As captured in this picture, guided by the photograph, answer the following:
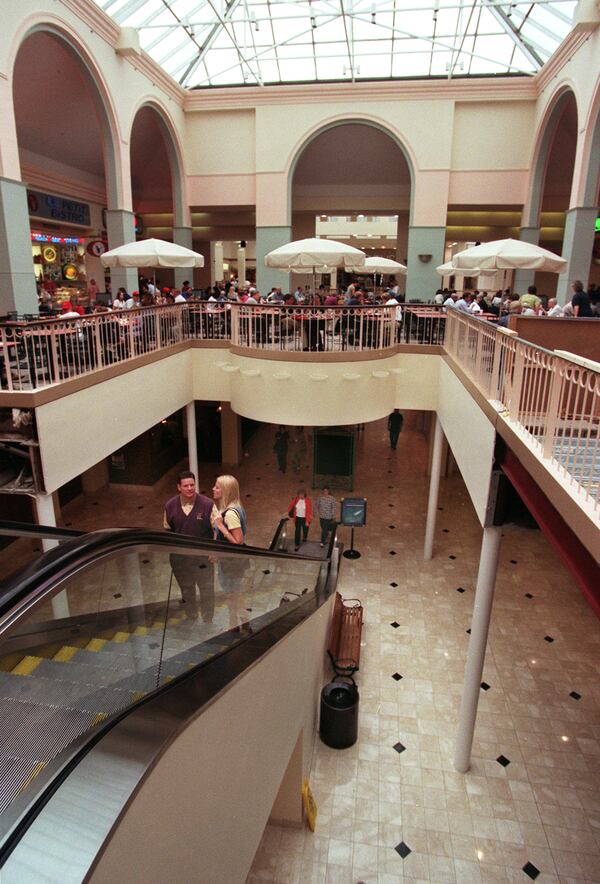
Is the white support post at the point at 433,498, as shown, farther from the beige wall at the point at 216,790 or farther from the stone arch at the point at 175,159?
the stone arch at the point at 175,159

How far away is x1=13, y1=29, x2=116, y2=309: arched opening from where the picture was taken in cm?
1270

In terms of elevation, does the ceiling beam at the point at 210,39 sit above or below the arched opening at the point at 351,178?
above

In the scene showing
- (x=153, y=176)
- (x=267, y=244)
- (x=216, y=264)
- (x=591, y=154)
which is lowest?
(x=267, y=244)

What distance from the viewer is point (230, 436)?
16.7 meters

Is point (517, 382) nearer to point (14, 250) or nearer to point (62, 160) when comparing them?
point (14, 250)

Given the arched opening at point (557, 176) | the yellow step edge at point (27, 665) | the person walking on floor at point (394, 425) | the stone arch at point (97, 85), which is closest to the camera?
the yellow step edge at point (27, 665)

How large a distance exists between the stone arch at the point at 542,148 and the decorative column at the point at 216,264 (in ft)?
54.9

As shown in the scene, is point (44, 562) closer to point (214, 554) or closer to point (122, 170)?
point (214, 554)

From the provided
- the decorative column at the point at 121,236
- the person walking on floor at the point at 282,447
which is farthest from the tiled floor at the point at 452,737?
the decorative column at the point at 121,236

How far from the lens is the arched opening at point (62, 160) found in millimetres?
12695

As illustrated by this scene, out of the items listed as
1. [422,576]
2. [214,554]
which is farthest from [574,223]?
[214,554]

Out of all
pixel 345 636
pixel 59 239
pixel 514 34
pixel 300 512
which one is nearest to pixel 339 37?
pixel 514 34

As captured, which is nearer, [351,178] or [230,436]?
[230,436]

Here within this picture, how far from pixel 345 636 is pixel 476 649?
90.9 inches
